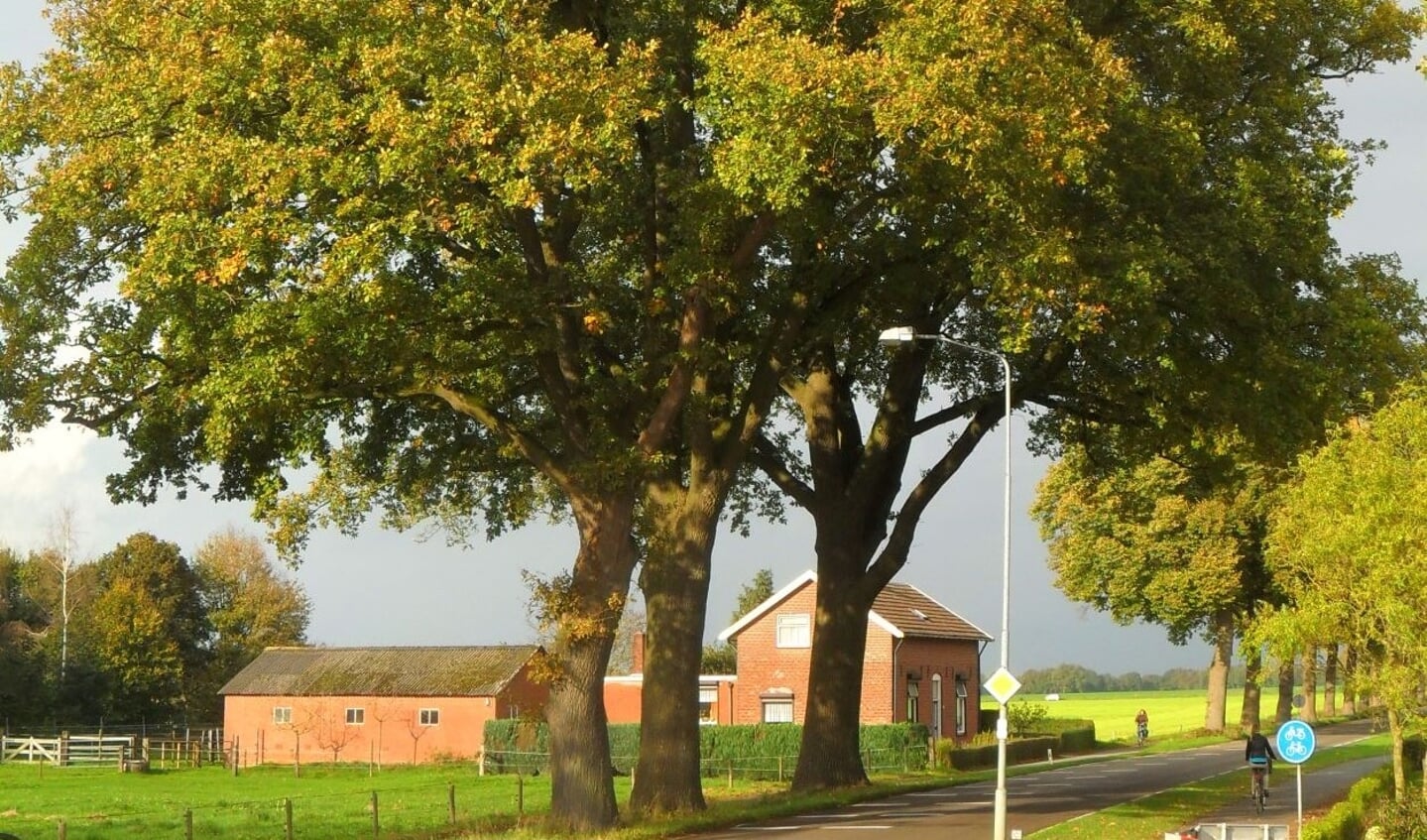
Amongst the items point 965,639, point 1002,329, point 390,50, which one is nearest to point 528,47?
point 390,50

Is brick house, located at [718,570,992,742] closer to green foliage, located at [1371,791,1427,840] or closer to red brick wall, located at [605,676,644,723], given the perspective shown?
red brick wall, located at [605,676,644,723]

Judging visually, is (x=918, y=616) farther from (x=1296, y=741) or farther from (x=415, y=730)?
(x=1296, y=741)

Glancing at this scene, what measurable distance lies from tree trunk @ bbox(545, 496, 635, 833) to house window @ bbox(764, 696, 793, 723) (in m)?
38.0

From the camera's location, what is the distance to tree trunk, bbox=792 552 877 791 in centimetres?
3497

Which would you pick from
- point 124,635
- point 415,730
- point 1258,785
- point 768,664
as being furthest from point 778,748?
point 124,635

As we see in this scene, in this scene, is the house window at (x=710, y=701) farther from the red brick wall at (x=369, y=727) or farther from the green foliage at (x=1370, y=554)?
the green foliage at (x=1370, y=554)

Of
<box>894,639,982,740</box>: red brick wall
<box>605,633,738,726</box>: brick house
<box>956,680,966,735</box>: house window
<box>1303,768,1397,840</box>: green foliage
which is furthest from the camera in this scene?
<box>605,633,738,726</box>: brick house

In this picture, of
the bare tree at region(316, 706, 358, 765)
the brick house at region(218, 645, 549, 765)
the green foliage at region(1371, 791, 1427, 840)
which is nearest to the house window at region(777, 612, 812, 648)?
the brick house at region(218, 645, 549, 765)

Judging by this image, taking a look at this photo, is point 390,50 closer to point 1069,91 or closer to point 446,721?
point 1069,91

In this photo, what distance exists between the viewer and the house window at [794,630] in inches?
2514

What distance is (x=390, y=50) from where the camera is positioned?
20844 mm

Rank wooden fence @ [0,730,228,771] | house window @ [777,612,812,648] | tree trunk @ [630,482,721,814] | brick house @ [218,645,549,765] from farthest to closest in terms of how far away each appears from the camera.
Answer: brick house @ [218,645,549,765] → wooden fence @ [0,730,228,771] → house window @ [777,612,812,648] → tree trunk @ [630,482,721,814]

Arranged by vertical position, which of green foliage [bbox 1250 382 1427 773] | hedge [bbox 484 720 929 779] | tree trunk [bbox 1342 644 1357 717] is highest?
green foliage [bbox 1250 382 1427 773]

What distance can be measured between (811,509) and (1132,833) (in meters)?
12.9
